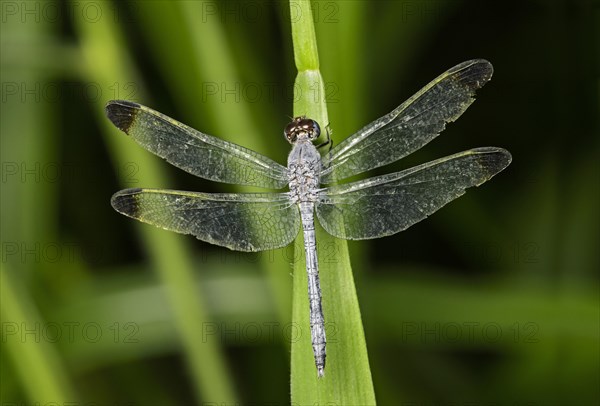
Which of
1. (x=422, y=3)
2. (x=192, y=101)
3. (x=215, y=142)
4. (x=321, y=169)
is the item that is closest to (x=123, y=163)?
(x=192, y=101)

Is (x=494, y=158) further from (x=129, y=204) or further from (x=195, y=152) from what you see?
(x=129, y=204)

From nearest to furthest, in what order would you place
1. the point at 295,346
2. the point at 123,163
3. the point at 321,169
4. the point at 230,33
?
the point at 295,346
the point at 321,169
the point at 123,163
the point at 230,33

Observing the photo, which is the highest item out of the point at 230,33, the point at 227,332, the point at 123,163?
the point at 230,33

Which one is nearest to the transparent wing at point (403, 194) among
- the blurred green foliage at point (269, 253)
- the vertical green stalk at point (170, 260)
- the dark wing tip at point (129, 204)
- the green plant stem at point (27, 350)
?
the blurred green foliage at point (269, 253)

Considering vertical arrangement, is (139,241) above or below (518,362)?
above

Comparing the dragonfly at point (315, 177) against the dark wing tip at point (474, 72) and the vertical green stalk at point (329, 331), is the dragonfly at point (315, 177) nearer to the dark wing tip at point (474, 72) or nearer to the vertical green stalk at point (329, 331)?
the dark wing tip at point (474, 72)

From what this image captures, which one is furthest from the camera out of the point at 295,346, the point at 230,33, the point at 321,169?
the point at 230,33

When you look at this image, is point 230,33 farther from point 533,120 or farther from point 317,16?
point 533,120

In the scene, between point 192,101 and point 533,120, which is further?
point 533,120
